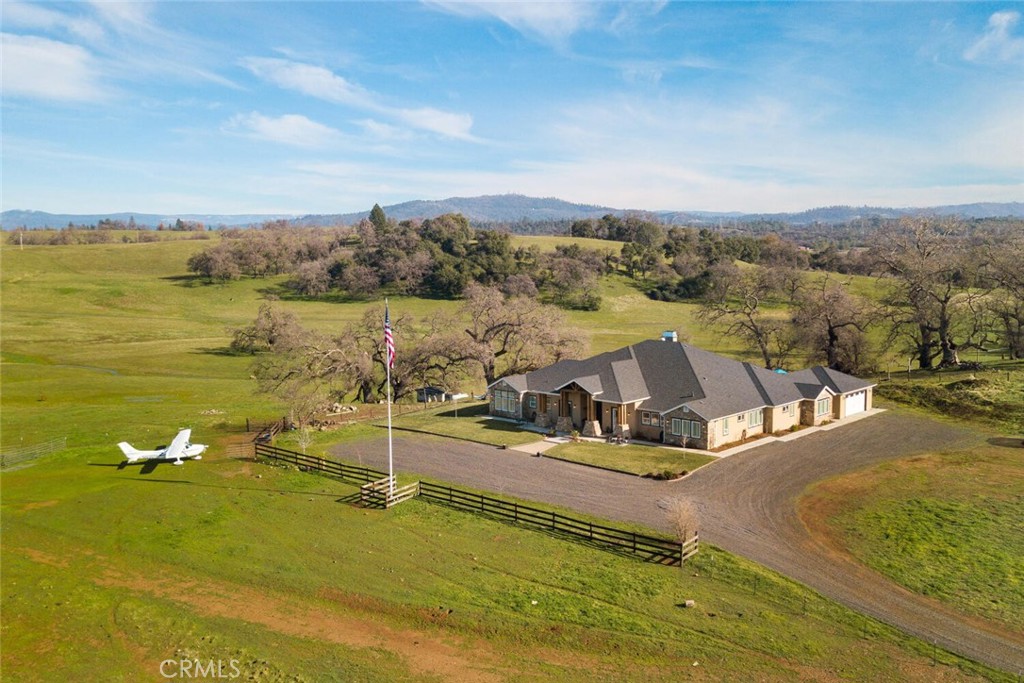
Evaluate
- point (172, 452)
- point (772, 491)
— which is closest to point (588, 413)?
point (772, 491)

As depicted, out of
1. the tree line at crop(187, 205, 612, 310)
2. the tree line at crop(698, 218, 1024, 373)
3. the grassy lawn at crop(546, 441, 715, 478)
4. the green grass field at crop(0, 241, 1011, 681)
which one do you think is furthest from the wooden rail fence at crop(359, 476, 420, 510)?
the tree line at crop(187, 205, 612, 310)

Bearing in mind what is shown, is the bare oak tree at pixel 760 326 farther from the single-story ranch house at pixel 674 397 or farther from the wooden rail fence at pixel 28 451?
the wooden rail fence at pixel 28 451

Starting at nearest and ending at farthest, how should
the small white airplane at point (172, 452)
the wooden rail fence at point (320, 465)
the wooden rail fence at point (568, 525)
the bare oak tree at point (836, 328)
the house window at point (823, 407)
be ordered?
the wooden rail fence at point (568, 525) → the wooden rail fence at point (320, 465) → the small white airplane at point (172, 452) → the house window at point (823, 407) → the bare oak tree at point (836, 328)

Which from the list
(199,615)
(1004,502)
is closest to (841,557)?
(1004,502)

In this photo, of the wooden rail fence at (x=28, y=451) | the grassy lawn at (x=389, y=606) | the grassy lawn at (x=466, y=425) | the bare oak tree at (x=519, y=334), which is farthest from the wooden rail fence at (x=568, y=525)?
the bare oak tree at (x=519, y=334)

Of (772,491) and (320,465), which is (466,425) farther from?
(772,491)
